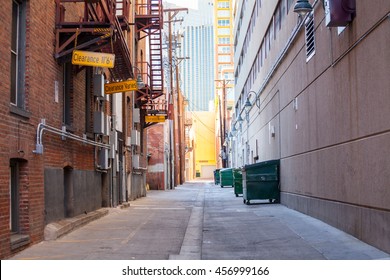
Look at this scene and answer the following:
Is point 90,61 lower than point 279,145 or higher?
higher

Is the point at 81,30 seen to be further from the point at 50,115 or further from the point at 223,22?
the point at 223,22

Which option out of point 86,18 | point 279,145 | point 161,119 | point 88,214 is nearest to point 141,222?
point 88,214

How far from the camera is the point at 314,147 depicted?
1330 cm

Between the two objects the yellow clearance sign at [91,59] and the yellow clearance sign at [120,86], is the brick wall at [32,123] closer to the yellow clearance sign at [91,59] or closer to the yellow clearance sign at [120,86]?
the yellow clearance sign at [91,59]

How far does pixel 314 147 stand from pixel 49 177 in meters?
6.43

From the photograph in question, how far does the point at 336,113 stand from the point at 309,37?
10.7ft

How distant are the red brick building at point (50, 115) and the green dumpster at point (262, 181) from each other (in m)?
5.20

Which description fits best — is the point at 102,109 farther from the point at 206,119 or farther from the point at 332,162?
the point at 206,119

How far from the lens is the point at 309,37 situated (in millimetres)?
13383

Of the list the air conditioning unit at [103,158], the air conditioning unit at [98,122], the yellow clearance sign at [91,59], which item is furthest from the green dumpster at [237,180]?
the yellow clearance sign at [91,59]

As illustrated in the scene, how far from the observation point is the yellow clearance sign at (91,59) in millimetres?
11508

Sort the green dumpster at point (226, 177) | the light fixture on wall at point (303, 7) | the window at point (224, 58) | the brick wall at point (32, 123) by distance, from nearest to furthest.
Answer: the brick wall at point (32, 123)
the light fixture on wall at point (303, 7)
the green dumpster at point (226, 177)
the window at point (224, 58)

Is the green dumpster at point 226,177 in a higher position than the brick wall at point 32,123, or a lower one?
lower

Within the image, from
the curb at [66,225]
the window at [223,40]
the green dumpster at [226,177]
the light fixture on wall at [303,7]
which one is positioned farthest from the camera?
the window at [223,40]
